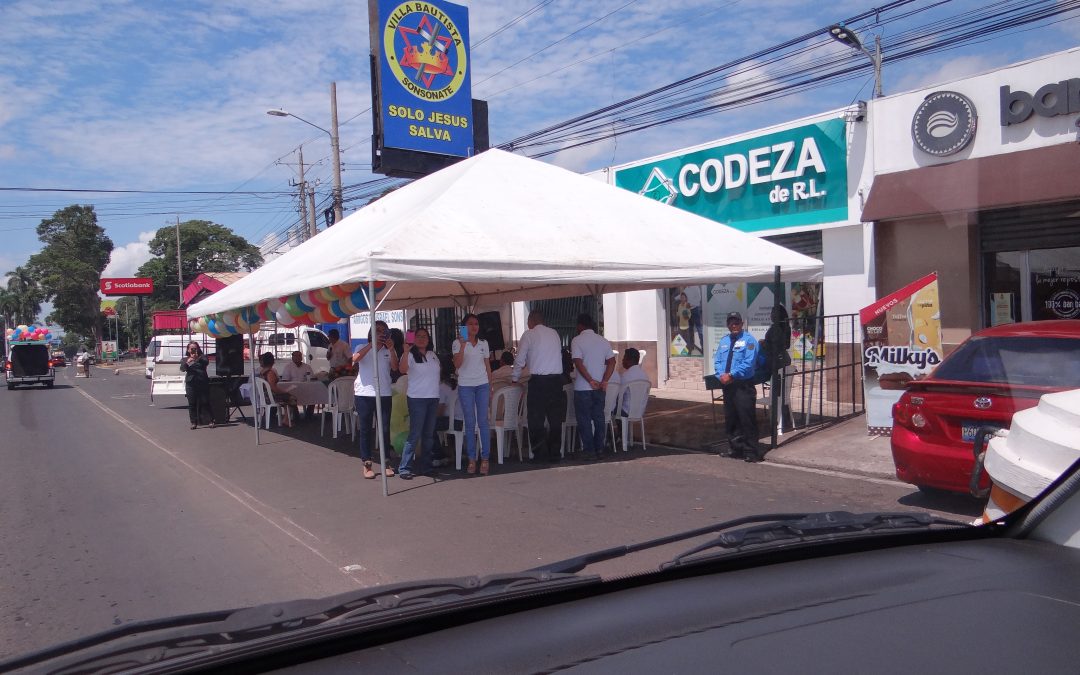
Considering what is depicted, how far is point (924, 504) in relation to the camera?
7055 mm

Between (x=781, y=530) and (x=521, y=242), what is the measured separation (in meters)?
6.53

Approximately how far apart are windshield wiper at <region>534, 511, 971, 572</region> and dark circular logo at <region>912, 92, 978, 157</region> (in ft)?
32.5

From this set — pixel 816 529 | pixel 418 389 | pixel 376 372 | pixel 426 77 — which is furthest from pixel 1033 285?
pixel 426 77

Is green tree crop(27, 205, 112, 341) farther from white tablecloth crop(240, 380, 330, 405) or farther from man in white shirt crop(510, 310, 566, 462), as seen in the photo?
man in white shirt crop(510, 310, 566, 462)

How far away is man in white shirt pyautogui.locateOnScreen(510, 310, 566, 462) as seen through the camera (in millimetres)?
9641

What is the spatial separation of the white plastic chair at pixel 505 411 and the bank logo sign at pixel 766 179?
6.50 metres

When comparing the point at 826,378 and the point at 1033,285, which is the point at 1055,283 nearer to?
the point at 1033,285

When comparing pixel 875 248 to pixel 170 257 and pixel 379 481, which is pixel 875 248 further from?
pixel 170 257

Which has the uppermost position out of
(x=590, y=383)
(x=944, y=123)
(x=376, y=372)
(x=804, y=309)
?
(x=944, y=123)

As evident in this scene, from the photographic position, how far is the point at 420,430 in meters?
8.97

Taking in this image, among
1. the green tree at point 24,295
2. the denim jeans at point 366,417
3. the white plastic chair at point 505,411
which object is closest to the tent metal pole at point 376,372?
the denim jeans at point 366,417

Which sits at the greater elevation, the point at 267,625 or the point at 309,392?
the point at 267,625

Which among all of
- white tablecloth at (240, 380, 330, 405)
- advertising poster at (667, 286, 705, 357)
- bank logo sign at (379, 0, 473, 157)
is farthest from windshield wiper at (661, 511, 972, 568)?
bank logo sign at (379, 0, 473, 157)

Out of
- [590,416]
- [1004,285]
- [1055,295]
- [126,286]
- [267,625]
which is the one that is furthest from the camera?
[126,286]
